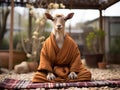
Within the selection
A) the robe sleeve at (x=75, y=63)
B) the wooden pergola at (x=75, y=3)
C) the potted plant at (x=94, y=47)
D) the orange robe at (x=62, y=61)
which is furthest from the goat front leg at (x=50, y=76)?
the potted plant at (x=94, y=47)

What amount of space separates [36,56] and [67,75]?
279 centimetres

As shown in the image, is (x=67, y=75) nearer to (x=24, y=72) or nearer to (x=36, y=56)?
(x=24, y=72)

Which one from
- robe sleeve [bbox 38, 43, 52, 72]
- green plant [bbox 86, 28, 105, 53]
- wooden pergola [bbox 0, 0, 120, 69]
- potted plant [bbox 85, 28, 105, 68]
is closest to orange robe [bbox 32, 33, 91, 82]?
robe sleeve [bbox 38, 43, 52, 72]

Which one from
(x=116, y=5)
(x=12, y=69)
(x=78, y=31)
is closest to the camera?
(x=12, y=69)

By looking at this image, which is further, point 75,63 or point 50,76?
point 75,63

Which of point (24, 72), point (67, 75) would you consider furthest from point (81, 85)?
point (24, 72)

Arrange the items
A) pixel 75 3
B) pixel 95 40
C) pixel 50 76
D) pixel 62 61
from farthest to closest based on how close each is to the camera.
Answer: pixel 95 40
pixel 75 3
pixel 62 61
pixel 50 76

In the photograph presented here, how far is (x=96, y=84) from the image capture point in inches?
127

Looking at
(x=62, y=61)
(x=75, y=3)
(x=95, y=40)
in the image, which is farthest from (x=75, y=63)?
(x=95, y=40)

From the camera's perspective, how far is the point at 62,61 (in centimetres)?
360

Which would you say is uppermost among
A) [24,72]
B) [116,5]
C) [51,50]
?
[116,5]

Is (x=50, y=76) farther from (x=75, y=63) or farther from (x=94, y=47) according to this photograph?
(x=94, y=47)

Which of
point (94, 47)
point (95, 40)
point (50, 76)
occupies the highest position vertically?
point (95, 40)

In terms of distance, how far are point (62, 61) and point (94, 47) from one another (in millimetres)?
3811
